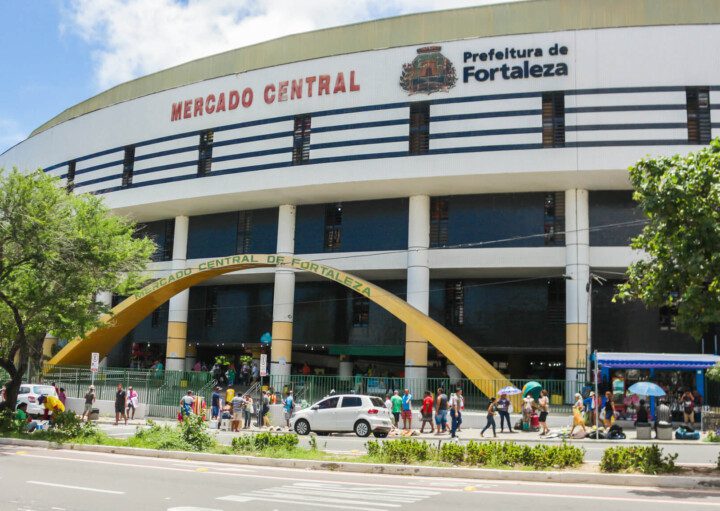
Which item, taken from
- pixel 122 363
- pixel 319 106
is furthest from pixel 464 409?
pixel 122 363

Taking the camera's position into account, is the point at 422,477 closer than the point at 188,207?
Yes

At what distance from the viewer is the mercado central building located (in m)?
34.1

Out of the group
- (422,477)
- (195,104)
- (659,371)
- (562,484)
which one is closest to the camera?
(562,484)

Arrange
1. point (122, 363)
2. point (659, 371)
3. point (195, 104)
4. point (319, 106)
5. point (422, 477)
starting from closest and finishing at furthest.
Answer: point (422, 477) < point (659, 371) < point (319, 106) < point (195, 104) < point (122, 363)

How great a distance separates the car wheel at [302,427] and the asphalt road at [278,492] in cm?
993

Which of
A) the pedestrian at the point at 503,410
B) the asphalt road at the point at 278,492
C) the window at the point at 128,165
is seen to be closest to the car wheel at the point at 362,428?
the pedestrian at the point at 503,410

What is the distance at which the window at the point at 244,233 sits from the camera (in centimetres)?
4372

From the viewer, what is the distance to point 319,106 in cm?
3894

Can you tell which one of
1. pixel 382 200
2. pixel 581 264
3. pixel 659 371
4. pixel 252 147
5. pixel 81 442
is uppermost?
pixel 252 147

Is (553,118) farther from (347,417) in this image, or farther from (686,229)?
(686,229)

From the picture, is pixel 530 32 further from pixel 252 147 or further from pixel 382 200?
pixel 252 147

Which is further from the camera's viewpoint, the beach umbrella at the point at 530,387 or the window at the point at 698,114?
the window at the point at 698,114

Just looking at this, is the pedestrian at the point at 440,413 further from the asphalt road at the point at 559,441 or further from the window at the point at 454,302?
the window at the point at 454,302

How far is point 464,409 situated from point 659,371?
8232mm
